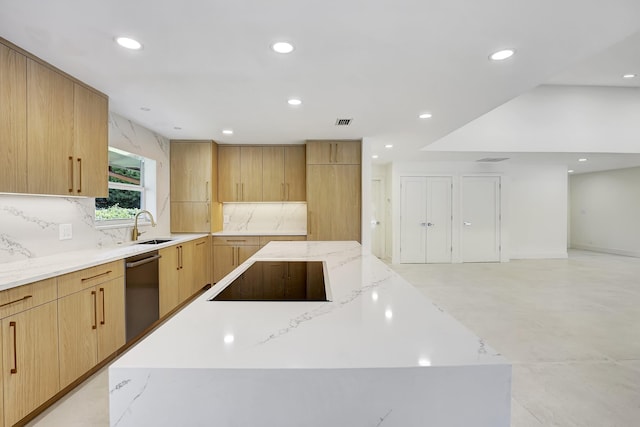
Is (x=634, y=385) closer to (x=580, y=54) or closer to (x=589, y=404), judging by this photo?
(x=589, y=404)

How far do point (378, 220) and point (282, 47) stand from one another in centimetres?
649

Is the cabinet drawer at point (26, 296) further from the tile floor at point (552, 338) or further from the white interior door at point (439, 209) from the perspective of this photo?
the white interior door at point (439, 209)

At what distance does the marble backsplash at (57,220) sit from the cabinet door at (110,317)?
0.60m

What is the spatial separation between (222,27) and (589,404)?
333 centimetres

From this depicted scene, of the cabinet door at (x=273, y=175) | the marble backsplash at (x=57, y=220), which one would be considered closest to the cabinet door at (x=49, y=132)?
the marble backsplash at (x=57, y=220)

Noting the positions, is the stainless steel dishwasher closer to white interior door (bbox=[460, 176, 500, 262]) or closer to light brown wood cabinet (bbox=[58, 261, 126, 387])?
light brown wood cabinet (bbox=[58, 261, 126, 387])

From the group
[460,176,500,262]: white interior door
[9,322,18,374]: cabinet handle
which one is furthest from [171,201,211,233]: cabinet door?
[460,176,500,262]: white interior door

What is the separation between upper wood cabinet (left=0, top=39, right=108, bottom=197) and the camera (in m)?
2.01

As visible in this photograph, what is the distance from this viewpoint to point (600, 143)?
19.6ft

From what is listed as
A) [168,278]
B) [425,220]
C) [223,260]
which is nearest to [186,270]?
[168,278]

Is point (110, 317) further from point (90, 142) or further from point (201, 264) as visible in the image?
point (201, 264)

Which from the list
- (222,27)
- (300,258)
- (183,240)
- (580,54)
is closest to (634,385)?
(580,54)

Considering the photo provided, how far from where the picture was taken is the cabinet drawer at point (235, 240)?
4.89 m

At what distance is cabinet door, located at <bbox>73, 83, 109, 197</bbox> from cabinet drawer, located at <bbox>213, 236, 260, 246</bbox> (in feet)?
6.95
